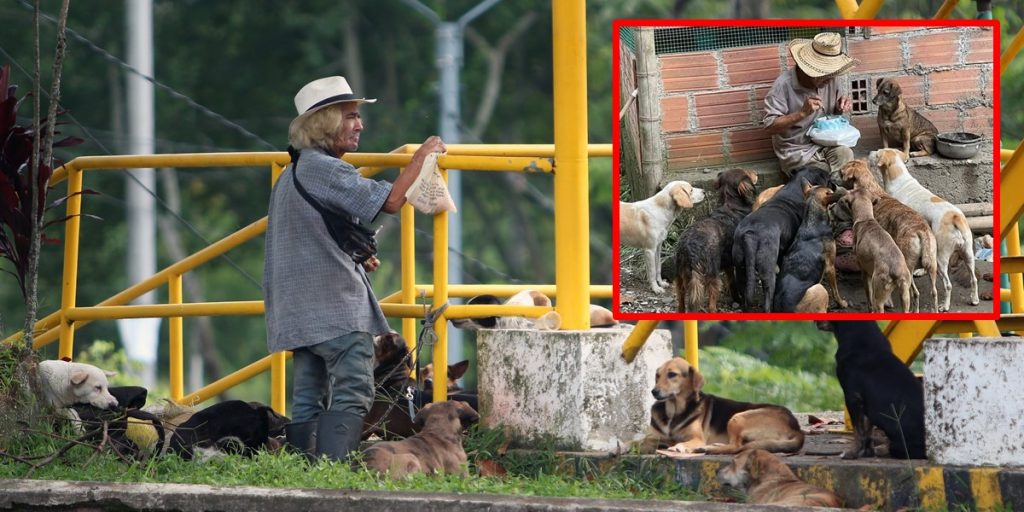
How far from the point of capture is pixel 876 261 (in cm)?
638

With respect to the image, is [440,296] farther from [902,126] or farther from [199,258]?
[902,126]

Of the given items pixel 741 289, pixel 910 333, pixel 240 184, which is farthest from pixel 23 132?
pixel 240 184

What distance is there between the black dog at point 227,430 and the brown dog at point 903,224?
9.25 ft

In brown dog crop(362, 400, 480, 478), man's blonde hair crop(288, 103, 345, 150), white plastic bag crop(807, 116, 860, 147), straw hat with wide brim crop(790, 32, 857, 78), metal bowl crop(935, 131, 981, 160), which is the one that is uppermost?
straw hat with wide brim crop(790, 32, 857, 78)

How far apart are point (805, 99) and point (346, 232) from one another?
198 centimetres

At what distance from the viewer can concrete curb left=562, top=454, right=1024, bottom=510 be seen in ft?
19.6

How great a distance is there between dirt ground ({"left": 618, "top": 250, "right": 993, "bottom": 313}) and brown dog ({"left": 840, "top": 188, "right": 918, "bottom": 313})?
37mm

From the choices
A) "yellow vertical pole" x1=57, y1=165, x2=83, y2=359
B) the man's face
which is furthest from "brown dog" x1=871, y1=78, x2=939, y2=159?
"yellow vertical pole" x1=57, y1=165, x2=83, y2=359

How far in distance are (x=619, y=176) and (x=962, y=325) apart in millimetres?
1495

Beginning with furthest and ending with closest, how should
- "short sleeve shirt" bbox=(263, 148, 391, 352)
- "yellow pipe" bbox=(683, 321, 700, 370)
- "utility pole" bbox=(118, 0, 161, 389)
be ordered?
1. "utility pole" bbox=(118, 0, 161, 389)
2. "yellow pipe" bbox=(683, 321, 700, 370)
3. "short sleeve shirt" bbox=(263, 148, 391, 352)

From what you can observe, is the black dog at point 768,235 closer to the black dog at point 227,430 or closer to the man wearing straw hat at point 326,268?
the man wearing straw hat at point 326,268

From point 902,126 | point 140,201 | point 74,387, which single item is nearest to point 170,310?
point 74,387

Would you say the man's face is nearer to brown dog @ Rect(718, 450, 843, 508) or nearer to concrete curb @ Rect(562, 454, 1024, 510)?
concrete curb @ Rect(562, 454, 1024, 510)

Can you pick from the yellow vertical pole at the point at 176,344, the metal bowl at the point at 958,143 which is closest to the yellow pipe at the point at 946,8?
the metal bowl at the point at 958,143
